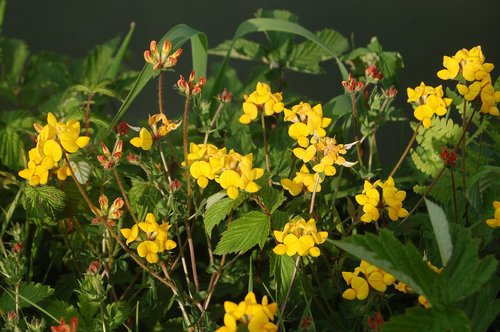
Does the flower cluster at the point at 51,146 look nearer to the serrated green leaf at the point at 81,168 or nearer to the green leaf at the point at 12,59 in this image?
the serrated green leaf at the point at 81,168

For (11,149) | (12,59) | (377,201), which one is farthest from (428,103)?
(12,59)

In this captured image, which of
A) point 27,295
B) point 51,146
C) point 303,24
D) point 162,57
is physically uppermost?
point 162,57

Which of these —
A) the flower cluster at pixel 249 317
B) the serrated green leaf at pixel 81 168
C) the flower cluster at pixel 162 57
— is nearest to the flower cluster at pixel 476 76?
the flower cluster at pixel 162 57

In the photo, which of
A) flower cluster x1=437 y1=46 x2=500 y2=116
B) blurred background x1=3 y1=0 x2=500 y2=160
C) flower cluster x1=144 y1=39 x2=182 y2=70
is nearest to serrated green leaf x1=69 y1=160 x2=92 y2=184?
flower cluster x1=144 y1=39 x2=182 y2=70

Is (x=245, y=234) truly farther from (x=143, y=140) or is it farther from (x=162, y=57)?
(x=162, y=57)

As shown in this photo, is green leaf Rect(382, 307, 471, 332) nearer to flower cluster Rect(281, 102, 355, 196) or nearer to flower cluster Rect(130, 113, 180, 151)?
flower cluster Rect(281, 102, 355, 196)

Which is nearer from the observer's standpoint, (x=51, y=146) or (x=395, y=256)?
(x=395, y=256)

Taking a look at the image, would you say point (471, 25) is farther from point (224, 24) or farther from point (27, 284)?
point (27, 284)
